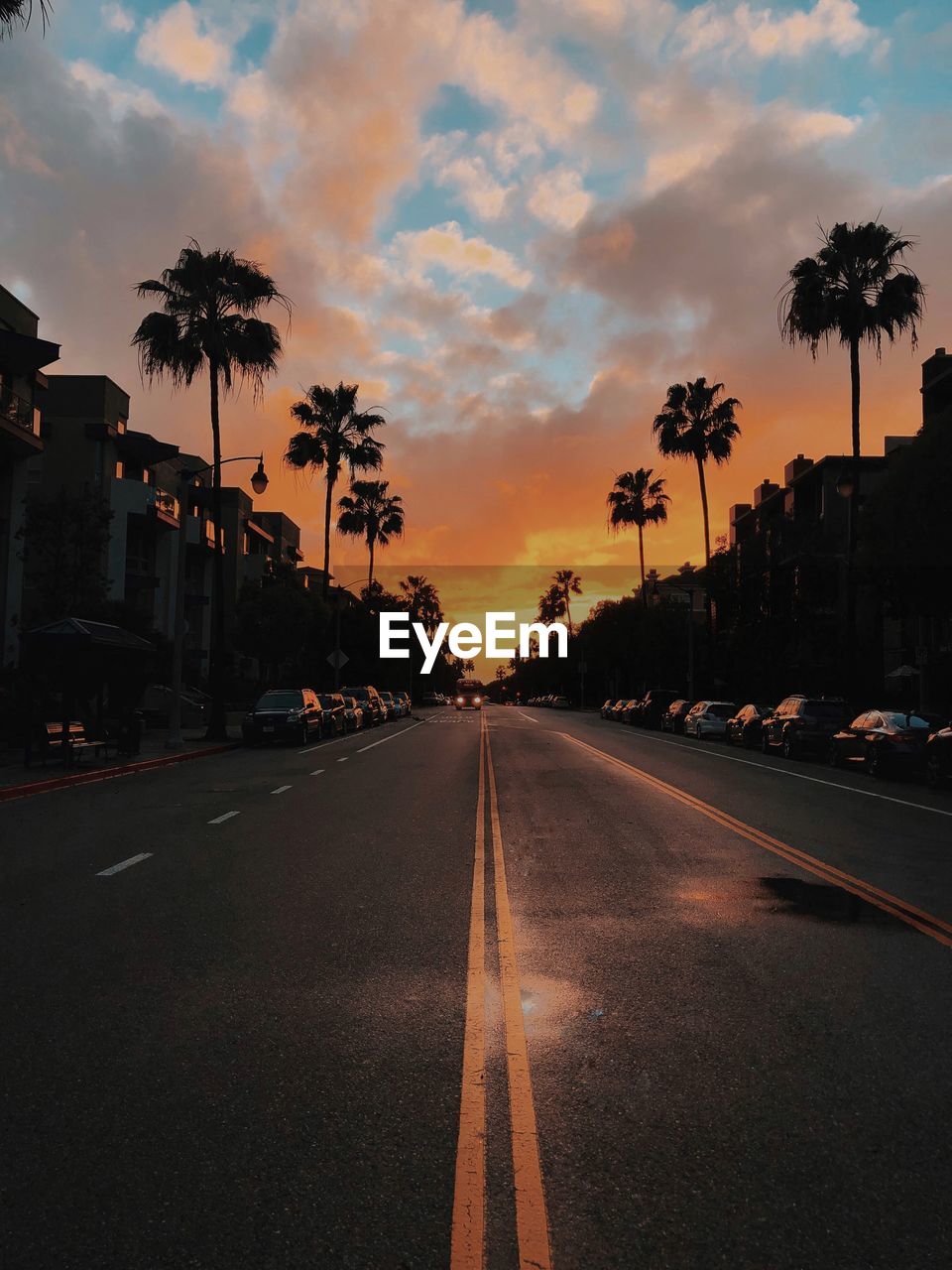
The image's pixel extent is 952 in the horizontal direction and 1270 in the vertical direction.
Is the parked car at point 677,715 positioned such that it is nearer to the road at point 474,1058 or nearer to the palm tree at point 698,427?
the palm tree at point 698,427

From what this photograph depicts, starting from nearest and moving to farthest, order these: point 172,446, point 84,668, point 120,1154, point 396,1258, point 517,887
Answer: point 396,1258, point 120,1154, point 517,887, point 84,668, point 172,446

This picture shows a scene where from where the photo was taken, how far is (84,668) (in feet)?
85.3

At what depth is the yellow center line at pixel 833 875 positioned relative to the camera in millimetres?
8109

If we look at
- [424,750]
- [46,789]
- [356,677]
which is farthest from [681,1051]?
[356,677]

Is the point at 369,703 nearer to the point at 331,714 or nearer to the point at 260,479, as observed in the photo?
the point at 331,714

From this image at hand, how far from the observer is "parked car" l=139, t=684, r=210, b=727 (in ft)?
160

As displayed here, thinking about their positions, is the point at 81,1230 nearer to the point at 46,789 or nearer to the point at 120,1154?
the point at 120,1154

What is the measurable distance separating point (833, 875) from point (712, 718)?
32237 mm

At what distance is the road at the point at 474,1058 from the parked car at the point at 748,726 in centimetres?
2407

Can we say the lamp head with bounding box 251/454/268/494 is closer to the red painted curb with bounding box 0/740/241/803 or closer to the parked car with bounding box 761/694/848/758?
the red painted curb with bounding box 0/740/241/803

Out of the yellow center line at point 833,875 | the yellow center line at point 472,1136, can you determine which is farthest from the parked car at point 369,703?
the yellow center line at point 472,1136

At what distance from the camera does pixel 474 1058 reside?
16.8 ft

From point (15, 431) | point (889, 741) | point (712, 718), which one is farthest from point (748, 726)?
point (15, 431)

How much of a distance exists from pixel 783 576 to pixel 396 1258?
155ft
